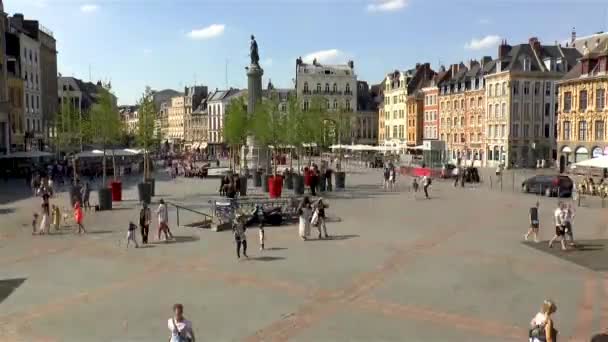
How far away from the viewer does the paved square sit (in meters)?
11.5

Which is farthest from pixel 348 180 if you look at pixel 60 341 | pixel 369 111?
pixel 369 111

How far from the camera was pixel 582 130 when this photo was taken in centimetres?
5791

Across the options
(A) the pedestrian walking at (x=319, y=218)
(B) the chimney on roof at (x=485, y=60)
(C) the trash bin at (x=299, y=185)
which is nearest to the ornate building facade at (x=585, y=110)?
(B) the chimney on roof at (x=485, y=60)

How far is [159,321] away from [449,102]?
252ft

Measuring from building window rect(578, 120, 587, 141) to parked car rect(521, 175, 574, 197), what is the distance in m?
22.9

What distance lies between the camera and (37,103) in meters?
72.5

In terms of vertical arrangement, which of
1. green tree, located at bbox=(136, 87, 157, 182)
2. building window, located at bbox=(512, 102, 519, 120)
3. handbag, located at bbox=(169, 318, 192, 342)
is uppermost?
building window, located at bbox=(512, 102, 519, 120)

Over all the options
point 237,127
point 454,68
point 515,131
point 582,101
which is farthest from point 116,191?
point 454,68

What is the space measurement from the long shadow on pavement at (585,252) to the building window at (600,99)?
38.9 meters

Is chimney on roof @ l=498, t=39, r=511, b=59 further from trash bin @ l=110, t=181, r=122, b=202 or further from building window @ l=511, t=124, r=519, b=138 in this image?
trash bin @ l=110, t=181, r=122, b=202

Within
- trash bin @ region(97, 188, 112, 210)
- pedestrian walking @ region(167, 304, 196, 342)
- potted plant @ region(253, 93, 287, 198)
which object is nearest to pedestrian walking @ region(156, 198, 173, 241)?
trash bin @ region(97, 188, 112, 210)

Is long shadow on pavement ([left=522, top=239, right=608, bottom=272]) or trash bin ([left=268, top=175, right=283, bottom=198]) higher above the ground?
trash bin ([left=268, top=175, right=283, bottom=198])

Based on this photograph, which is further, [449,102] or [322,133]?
[449,102]

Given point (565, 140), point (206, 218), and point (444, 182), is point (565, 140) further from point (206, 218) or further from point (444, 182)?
point (206, 218)
